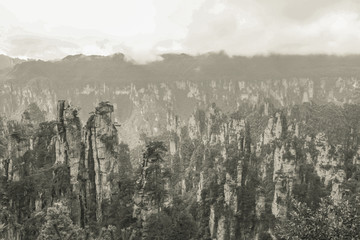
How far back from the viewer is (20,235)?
50.0m

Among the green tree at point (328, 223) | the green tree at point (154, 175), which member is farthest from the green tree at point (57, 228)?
the green tree at point (328, 223)

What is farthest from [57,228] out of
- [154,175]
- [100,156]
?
[100,156]

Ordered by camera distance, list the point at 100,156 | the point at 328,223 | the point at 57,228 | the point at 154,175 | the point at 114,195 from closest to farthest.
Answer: the point at 328,223 < the point at 57,228 < the point at 154,175 < the point at 100,156 < the point at 114,195

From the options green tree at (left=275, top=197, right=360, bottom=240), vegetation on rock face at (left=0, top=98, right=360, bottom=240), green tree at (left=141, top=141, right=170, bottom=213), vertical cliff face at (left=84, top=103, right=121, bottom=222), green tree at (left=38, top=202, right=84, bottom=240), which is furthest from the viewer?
vertical cliff face at (left=84, top=103, right=121, bottom=222)

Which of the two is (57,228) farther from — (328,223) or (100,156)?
(328,223)

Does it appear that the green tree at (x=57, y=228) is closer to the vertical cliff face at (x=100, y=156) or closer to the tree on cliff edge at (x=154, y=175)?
the tree on cliff edge at (x=154, y=175)

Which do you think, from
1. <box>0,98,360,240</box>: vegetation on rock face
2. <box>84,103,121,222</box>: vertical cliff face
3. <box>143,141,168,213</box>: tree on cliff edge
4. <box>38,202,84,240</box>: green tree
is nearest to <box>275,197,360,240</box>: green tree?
<box>38,202,84,240</box>: green tree

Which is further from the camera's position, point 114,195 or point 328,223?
point 114,195

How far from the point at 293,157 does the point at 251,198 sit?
28.6 m

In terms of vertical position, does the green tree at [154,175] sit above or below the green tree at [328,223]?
below

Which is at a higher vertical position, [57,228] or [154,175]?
[154,175]

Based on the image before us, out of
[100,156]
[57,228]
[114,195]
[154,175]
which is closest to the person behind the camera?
[57,228]

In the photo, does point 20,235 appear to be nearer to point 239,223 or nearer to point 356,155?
point 239,223

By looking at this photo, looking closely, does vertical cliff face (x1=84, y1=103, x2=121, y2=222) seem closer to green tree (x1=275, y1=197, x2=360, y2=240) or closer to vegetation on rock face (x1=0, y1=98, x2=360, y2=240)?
vegetation on rock face (x1=0, y1=98, x2=360, y2=240)
